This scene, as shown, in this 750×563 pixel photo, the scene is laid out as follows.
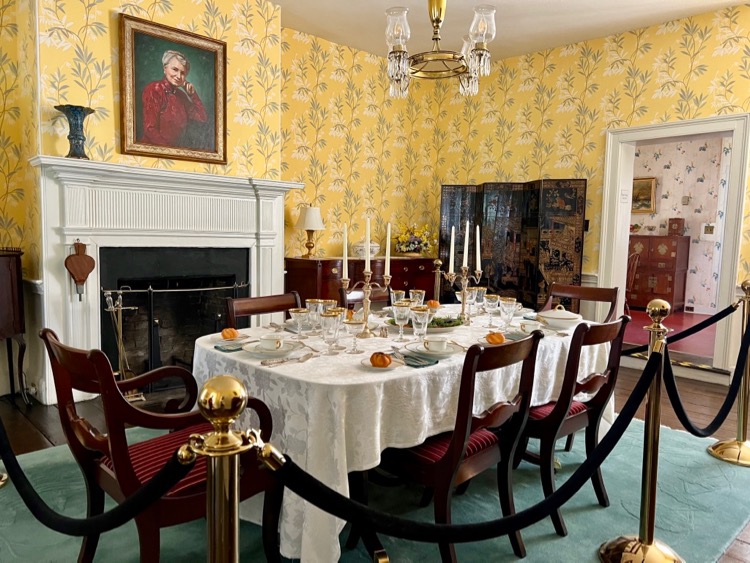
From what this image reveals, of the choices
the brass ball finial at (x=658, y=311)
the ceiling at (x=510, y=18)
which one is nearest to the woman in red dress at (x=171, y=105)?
the ceiling at (x=510, y=18)

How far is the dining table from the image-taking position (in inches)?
64.9

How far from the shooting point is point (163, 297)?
401 centimetres

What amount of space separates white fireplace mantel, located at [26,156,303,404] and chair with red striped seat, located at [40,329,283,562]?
6.53ft

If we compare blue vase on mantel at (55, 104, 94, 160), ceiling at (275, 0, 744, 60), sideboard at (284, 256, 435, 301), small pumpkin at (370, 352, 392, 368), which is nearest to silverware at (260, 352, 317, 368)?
small pumpkin at (370, 352, 392, 368)

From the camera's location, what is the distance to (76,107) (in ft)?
10.6

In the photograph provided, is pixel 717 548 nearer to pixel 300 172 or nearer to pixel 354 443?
pixel 354 443

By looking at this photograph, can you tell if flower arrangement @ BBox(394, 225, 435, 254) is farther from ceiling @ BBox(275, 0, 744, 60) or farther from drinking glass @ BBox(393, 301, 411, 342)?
drinking glass @ BBox(393, 301, 411, 342)

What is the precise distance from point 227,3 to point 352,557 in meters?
3.97

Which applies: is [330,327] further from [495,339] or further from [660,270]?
[660,270]

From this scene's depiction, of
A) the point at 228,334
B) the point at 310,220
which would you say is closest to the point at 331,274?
the point at 310,220

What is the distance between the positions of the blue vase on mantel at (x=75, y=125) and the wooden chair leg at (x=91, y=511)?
7.79ft

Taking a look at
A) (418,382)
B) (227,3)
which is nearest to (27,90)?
(227,3)

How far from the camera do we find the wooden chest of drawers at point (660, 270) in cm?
842

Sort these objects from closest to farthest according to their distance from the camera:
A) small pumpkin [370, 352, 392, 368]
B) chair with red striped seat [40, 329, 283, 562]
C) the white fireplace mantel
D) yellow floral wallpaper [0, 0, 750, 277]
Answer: chair with red striped seat [40, 329, 283, 562]
small pumpkin [370, 352, 392, 368]
the white fireplace mantel
yellow floral wallpaper [0, 0, 750, 277]
